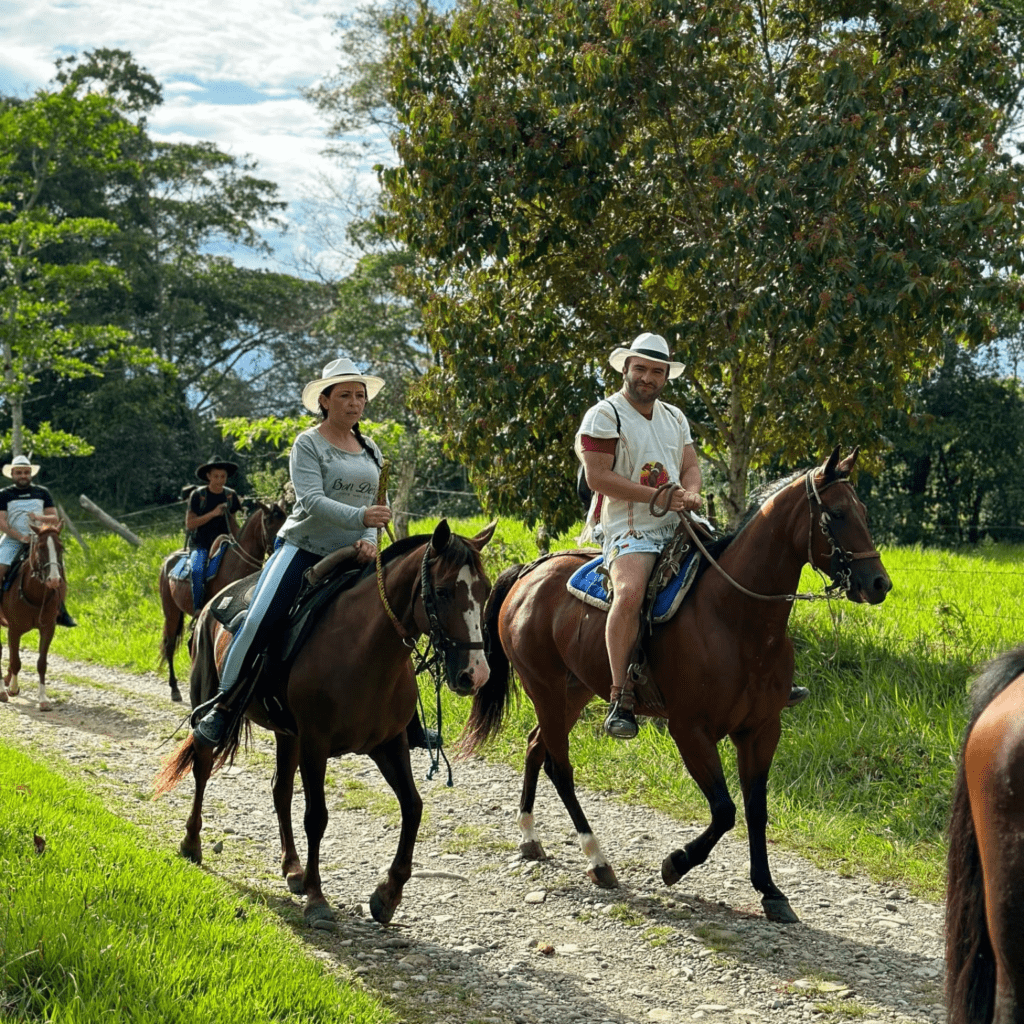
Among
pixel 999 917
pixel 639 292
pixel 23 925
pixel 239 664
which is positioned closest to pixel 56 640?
pixel 639 292

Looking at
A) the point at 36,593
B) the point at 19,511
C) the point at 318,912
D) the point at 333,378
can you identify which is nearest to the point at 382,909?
the point at 318,912

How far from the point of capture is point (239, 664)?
19.1 feet

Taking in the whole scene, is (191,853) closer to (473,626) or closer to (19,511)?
(473,626)

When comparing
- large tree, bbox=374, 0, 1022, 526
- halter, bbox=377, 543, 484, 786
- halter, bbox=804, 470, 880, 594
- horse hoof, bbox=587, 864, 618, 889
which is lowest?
horse hoof, bbox=587, 864, 618, 889

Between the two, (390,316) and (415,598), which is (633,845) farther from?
(390,316)

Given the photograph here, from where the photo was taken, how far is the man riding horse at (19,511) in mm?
12656

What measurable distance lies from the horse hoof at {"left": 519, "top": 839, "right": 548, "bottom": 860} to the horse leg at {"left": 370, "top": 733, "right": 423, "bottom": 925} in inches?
46.3

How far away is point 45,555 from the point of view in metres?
12.6

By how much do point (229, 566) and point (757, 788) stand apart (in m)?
7.69

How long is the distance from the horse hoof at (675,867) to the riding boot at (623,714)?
0.66 metres

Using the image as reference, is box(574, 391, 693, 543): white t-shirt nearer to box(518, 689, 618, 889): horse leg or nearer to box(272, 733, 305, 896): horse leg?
box(518, 689, 618, 889): horse leg

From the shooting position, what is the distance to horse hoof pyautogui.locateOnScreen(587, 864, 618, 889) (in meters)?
6.03

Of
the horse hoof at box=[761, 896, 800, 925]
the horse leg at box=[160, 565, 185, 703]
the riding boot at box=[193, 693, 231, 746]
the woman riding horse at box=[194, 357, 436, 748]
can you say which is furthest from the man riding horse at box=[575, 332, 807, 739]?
the horse leg at box=[160, 565, 185, 703]

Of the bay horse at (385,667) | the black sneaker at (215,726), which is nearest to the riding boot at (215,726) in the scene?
the black sneaker at (215,726)
